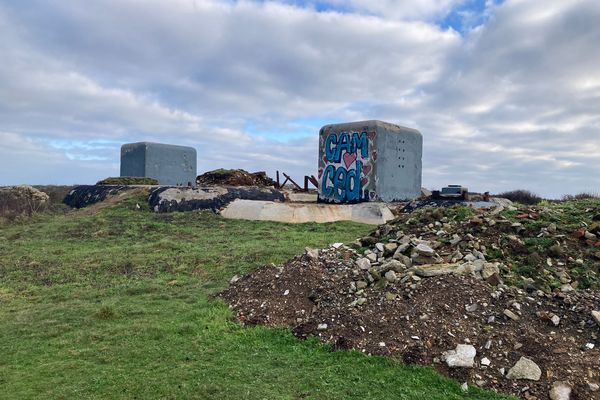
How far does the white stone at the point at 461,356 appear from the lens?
387 centimetres

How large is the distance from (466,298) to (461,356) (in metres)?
0.97

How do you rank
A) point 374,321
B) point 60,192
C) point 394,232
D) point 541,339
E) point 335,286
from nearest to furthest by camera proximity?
point 541,339 < point 374,321 < point 335,286 < point 394,232 < point 60,192

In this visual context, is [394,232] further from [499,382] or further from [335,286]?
[499,382]

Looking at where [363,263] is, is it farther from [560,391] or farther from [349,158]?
[349,158]

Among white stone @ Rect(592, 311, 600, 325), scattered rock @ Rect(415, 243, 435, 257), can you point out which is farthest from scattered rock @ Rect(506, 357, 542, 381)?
scattered rock @ Rect(415, 243, 435, 257)

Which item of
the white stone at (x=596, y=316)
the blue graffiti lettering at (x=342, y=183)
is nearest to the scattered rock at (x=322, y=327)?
the white stone at (x=596, y=316)

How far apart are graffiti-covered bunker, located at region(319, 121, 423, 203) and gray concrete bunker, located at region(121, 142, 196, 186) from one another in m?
8.88

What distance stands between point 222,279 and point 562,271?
15.3ft

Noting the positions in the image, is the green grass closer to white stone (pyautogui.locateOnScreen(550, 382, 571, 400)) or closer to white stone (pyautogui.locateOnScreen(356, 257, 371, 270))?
white stone (pyautogui.locateOnScreen(550, 382, 571, 400))

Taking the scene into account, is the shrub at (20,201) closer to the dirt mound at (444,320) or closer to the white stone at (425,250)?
the dirt mound at (444,320)

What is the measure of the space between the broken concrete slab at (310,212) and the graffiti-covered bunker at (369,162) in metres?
1.09

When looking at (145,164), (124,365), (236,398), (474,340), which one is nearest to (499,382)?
(474,340)

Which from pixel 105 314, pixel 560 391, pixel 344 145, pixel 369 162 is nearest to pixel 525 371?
pixel 560 391

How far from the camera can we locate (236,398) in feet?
11.6
